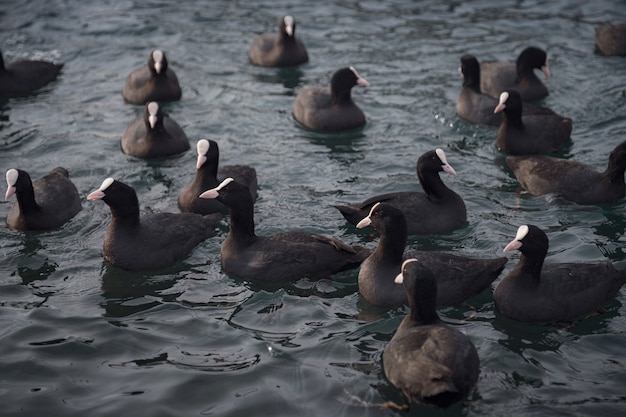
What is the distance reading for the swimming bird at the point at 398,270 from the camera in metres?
Result: 9.49

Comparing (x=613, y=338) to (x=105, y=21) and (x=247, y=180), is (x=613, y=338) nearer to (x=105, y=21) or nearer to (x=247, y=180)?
(x=247, y=180)

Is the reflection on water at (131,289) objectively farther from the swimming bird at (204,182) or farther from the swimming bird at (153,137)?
the swimming bird at (153,137)

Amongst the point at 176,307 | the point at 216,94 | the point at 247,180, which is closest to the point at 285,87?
the point at 216,94

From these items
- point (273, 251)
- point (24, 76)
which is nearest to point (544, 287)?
point (273, 251)

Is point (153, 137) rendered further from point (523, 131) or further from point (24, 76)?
point (523, 131)

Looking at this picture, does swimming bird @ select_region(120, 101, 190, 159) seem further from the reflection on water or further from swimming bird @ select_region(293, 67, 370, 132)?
the reflection on water

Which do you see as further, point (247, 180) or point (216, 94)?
point (216, 94)

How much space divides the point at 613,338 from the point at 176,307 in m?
4.81

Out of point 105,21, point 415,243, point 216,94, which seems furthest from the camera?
point 105,21

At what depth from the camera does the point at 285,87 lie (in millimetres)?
17250

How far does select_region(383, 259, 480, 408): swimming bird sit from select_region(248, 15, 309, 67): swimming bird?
10.2 m

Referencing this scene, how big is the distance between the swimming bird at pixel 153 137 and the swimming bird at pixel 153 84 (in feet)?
5.87

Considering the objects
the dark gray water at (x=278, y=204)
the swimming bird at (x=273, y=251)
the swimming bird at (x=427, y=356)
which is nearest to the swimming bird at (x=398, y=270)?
the dark gray water at (x=278, y=204)

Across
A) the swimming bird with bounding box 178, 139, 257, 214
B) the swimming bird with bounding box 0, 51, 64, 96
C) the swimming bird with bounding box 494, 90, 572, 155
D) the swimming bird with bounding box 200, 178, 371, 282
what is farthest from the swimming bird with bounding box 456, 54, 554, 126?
the swimming bird with bounding box 0, 51, 64, 96
